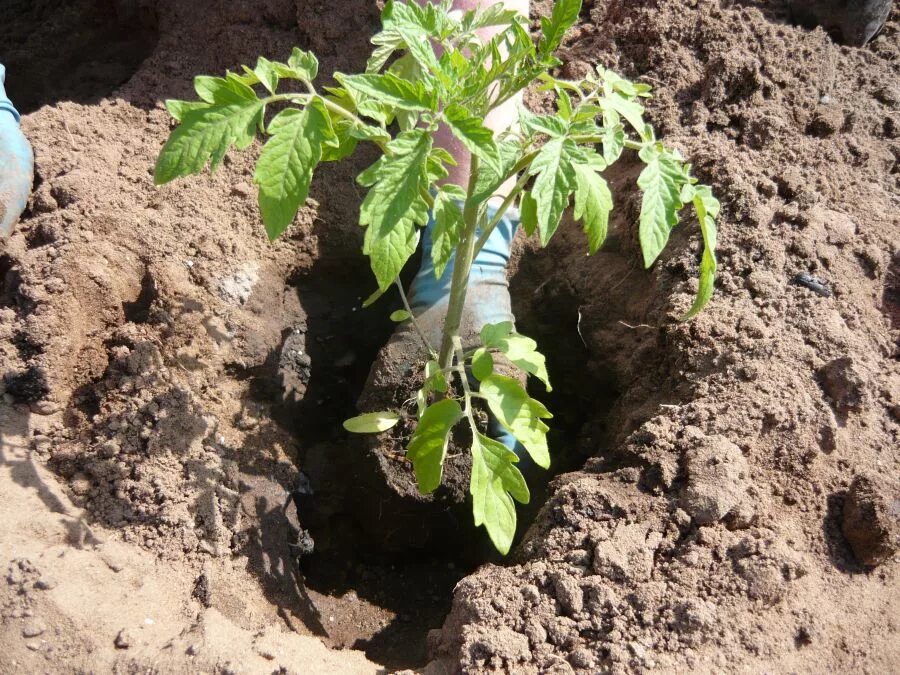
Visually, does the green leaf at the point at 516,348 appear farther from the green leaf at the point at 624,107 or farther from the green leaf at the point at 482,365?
the green leaf at the point at 624,107

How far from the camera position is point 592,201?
1.08m

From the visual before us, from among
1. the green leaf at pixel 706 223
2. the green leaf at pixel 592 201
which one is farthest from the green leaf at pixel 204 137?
the green leaf at pixel 706 223

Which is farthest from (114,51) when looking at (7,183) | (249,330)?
(249,330)

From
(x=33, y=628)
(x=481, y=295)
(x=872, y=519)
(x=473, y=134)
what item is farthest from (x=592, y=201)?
(x=33, y=628)

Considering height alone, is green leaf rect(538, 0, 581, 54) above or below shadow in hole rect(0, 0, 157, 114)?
below

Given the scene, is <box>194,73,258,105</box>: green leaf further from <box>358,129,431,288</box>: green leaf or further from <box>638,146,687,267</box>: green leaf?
<box>638,146,687,267</box>: green leaf

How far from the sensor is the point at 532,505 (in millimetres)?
1845

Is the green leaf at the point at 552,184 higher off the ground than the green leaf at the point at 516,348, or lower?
higher

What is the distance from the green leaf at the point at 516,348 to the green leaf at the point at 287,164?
19.2 inches

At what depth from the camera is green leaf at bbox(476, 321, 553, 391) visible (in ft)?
4.27

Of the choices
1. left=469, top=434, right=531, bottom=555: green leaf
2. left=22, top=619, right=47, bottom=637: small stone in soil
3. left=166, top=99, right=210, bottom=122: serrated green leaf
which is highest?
left=166, top=99, right=210, bottom=122: serrated green leaf

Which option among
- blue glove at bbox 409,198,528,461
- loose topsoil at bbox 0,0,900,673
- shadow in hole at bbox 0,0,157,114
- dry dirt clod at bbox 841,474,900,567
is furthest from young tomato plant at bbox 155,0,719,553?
shadow in hole at bbox 0,0,157,114

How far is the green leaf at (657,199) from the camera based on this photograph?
1.06 m

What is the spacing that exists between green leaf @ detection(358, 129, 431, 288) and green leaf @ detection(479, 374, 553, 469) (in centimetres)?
36
